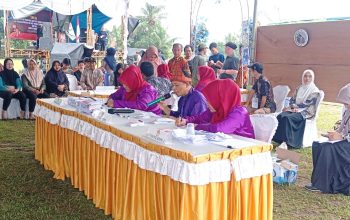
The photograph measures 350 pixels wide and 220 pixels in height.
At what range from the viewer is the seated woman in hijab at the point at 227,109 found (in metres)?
2.81

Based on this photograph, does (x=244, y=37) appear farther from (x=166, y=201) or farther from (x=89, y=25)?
(x=166, y=201)

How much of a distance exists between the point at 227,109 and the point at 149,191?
0.88 meters

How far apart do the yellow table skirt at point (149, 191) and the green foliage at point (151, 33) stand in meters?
29.6

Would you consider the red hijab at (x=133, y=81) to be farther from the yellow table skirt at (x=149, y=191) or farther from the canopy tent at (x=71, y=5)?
the canopy tent at (x=71, y=5)

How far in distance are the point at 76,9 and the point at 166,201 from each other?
9.14 meters

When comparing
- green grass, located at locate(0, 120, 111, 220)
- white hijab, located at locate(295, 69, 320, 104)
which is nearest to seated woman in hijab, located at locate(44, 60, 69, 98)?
green grass, located at locate(0, 120, 111, 220)

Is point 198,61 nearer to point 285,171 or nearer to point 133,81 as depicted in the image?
point 133,81

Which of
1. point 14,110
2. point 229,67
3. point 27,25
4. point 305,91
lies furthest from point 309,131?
point 27,25

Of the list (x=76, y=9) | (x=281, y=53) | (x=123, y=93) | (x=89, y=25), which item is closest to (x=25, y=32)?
(x=89, y=25)

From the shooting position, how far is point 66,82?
7.64 metres

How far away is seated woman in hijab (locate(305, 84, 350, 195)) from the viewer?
3.64 m

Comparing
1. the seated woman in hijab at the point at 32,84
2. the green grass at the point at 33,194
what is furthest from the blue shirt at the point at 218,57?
the green grass at the point at 33,194

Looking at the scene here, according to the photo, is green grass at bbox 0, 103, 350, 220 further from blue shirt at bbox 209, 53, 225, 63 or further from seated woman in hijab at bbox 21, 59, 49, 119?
blue shirt at bbox 209, 53, 225, 63

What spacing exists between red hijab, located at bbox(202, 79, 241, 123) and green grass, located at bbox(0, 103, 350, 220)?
981 mm
